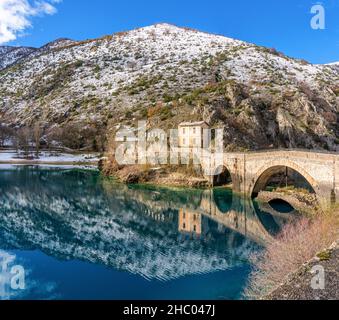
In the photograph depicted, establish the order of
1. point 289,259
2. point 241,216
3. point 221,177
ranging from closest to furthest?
point 289,259 < point 241,216 < point 221,177

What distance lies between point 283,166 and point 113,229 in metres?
21.5

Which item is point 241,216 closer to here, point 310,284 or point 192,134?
point 310,284

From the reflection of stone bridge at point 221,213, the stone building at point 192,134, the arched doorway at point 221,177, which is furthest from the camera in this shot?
the stone building at point 192,134

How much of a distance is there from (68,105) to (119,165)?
49431mm

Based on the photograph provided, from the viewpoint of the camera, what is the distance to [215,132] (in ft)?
199

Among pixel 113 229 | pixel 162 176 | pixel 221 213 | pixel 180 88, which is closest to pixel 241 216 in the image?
pixel 221 213

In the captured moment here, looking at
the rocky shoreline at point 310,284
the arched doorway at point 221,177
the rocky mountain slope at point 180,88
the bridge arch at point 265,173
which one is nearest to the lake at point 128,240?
the bridge arch at point 265,173

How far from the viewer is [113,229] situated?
34156 mm

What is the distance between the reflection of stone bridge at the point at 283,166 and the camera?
31141 mm

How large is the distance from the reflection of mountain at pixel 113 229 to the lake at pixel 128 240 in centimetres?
9

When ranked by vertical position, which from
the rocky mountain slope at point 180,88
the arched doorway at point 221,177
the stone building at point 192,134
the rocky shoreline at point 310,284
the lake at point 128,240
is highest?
the rocky mountain slope at point 180,88

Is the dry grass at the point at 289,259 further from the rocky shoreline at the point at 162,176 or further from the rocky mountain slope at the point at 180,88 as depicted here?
the rocky mountain slope at the point at 180,88

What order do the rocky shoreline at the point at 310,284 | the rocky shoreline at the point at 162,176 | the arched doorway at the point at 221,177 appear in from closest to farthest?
the rocky shoreline at the point at 310,284 < the arched doorway at the point at 221,177 < the rocky shoreline at the point at 162,176

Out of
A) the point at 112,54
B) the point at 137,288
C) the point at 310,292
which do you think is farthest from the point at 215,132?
the point at 112,54
